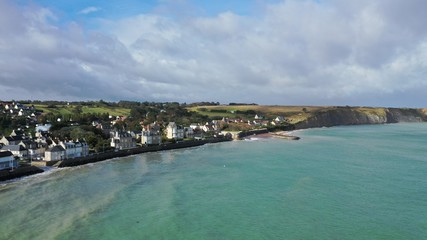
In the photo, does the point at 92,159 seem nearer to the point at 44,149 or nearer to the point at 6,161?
the point at 44,149

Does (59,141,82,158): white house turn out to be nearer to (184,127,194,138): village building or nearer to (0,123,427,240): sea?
(0,123,427,240): sea

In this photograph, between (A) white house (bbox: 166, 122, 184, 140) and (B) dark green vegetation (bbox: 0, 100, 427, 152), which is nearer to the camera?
(B) dark green vegetation (bbox: 0, 100, 427, 152)

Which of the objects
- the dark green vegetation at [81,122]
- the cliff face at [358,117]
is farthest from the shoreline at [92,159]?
the cliff face at [358,117]

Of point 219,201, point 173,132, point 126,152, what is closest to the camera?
point 219,201

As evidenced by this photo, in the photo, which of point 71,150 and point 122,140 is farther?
point 122,140

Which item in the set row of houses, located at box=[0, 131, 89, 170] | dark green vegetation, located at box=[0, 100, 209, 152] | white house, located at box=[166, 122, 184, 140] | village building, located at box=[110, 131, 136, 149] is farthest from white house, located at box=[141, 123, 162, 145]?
row of houses, located at box=[0, 131, 89, 170]

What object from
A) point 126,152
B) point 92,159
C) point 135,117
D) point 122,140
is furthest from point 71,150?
point 135,117

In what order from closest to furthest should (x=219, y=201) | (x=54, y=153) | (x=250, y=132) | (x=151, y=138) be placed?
(x=219, y=201) → (x=54, y=153) → (x=151, y=138) → (x=250, y=132)
